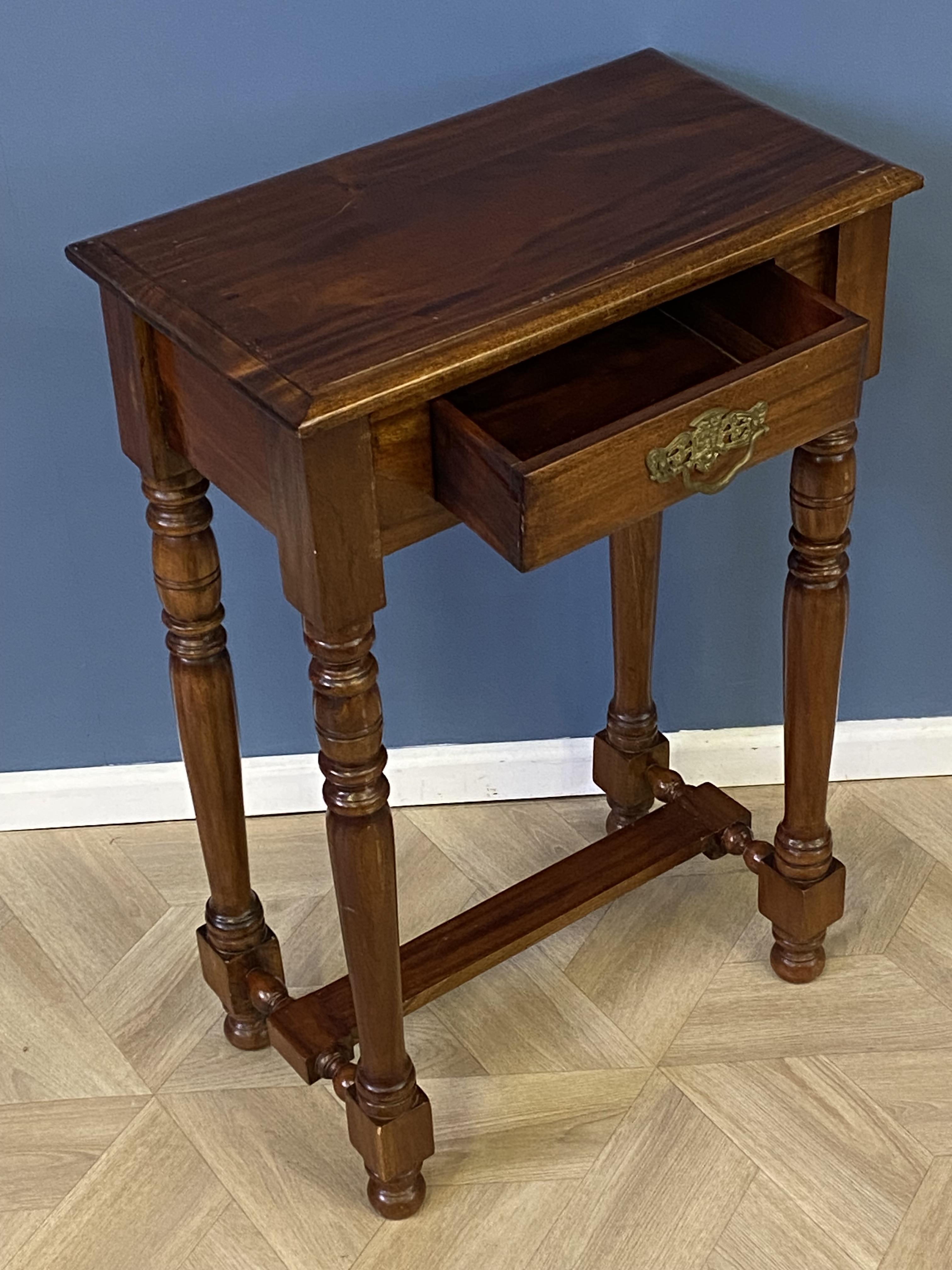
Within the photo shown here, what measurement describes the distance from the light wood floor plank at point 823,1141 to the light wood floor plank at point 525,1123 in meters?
0.08

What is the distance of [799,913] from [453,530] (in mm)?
548

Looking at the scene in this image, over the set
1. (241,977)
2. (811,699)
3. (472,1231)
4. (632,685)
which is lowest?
(472,1231)

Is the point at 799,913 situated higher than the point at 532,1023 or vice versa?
the point at 799,913

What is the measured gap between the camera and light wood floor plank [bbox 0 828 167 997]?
6.26 ft

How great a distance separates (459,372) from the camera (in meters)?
1.17

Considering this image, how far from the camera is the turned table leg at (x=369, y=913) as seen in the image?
1.27 m

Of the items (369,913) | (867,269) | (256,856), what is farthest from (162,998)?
(867,269)

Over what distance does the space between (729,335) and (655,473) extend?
209mm

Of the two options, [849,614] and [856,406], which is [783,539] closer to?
[849,614]

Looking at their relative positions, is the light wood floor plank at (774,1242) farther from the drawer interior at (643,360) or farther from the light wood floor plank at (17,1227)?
the drawer interior at (643,360)

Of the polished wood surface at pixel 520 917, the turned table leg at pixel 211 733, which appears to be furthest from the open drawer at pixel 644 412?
the polished wood surface at pixel 520 917

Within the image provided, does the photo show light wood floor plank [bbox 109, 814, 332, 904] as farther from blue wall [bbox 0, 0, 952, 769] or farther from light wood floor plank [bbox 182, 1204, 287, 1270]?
light wood floor plank [bbox 182, 1204, 287, 1270]

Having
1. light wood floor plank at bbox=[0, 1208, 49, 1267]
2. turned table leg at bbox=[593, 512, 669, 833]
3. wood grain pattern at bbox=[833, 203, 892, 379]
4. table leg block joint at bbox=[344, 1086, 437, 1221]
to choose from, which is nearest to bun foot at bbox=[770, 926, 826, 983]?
turned table leg at bbox=[593, 512, 669, 833]

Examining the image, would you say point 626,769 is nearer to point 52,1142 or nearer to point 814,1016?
point 814,1016
